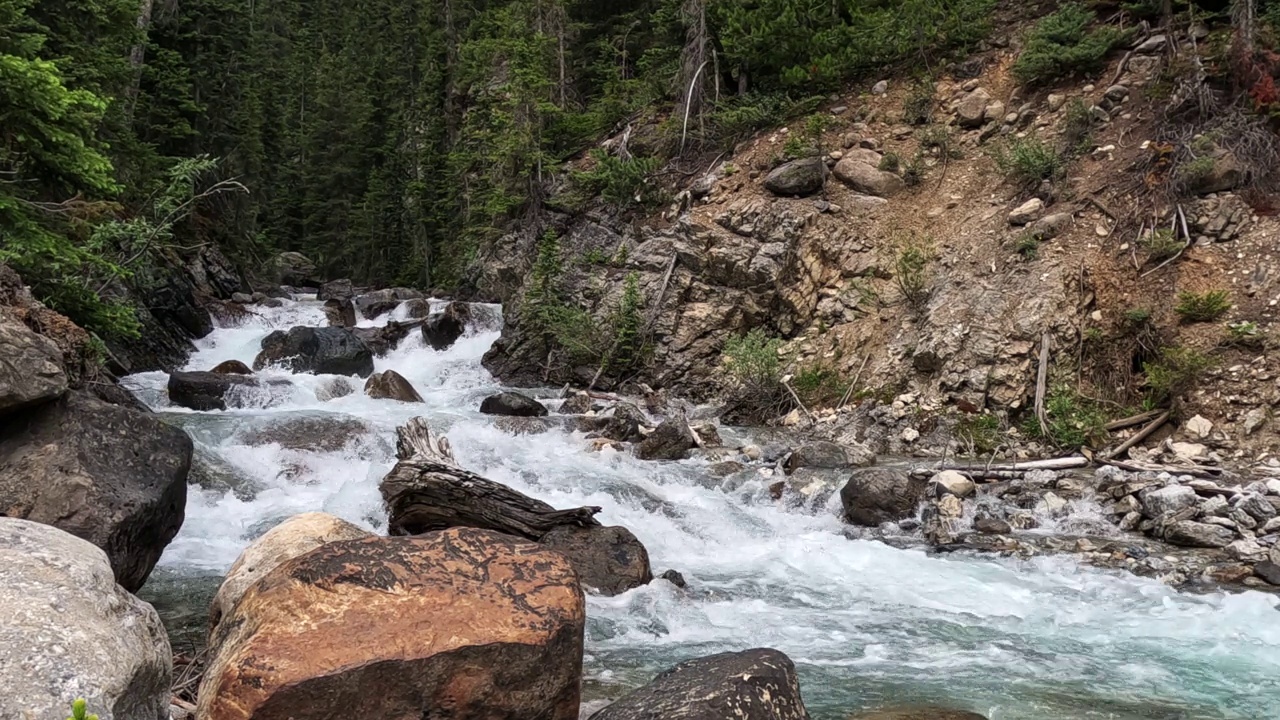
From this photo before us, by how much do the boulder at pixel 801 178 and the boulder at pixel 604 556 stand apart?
10307 mm

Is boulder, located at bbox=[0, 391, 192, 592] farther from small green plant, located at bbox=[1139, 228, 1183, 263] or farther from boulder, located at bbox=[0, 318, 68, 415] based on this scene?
small green plant, located at bbox=[1139, 228, 1183, 263]

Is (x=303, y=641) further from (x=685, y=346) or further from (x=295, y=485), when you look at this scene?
(x=685, y=346)

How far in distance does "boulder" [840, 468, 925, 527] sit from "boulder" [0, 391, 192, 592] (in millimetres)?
7100

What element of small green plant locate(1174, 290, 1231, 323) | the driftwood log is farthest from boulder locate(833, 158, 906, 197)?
the driftwood log

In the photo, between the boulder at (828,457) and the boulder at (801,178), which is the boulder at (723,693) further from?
the boulder at (801,178)

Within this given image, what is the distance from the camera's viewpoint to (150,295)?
19109mm

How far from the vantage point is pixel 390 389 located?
1605 centimetres

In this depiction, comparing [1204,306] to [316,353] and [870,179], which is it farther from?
[316,353]

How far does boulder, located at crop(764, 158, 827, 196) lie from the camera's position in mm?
16141

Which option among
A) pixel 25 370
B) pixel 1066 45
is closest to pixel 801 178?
pixel 1066 45

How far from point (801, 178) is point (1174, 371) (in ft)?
26.0

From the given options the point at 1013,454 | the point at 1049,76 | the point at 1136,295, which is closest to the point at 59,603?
the point at 1013,454

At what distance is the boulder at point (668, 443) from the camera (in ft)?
39.0

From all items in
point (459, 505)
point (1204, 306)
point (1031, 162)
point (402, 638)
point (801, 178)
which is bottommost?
point (459, 505)
